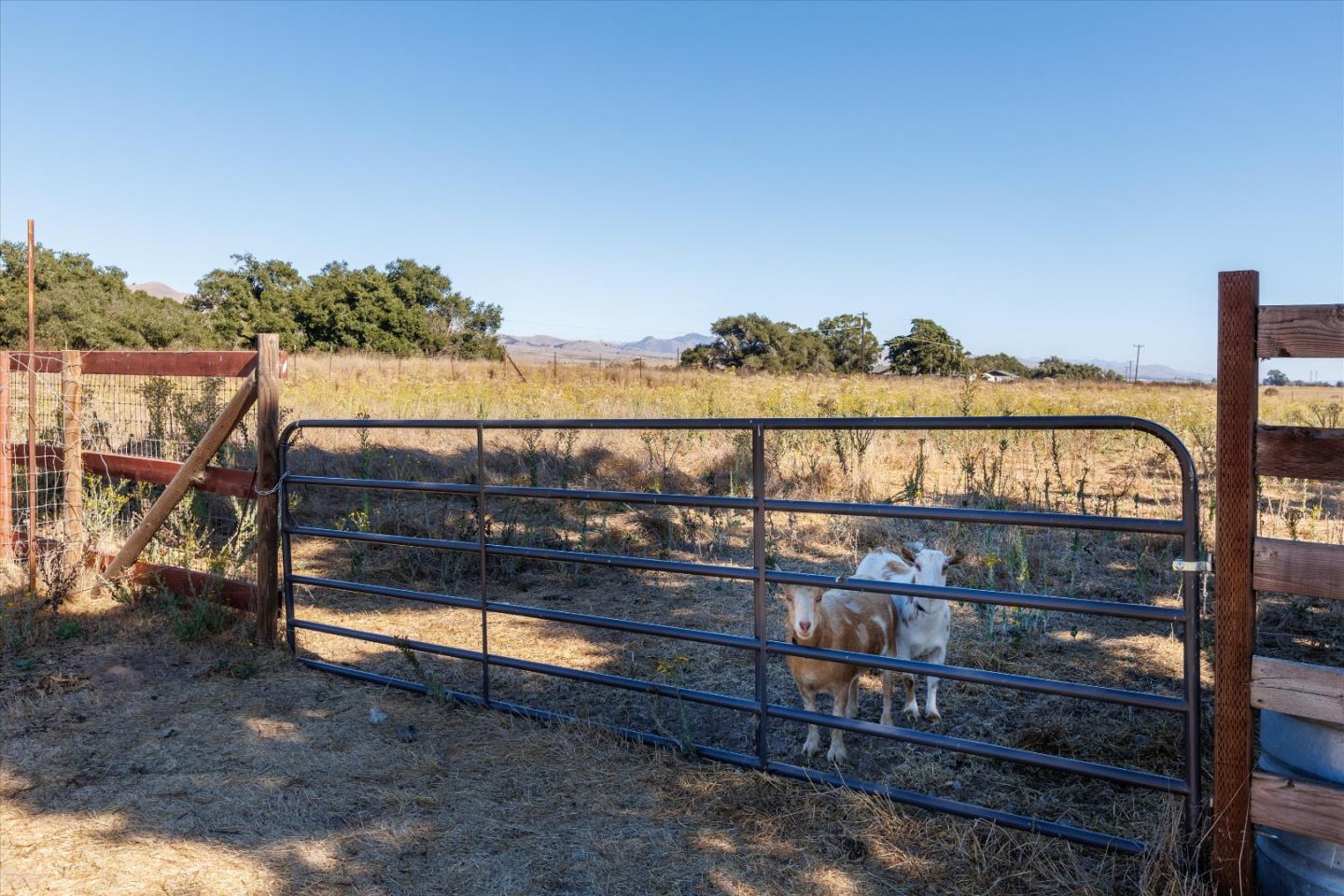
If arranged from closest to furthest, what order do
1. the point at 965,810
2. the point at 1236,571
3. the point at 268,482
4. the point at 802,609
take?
the point at 1236,571 < the point at 965,810 < the point at 802,609 < the point at 268,482

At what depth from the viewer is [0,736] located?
14.7ft

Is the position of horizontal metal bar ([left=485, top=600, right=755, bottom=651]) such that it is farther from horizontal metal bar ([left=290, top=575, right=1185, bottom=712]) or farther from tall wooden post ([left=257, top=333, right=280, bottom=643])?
tall wooden post ([left=257, top=333, right=280, bottom=643])

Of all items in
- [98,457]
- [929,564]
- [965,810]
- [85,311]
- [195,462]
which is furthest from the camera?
[85,311]

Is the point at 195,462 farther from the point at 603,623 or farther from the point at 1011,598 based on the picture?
the point at 1011,598

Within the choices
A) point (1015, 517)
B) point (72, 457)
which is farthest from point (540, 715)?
point (72, 457)

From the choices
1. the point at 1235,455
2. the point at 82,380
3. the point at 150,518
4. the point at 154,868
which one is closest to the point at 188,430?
the point at 82,380

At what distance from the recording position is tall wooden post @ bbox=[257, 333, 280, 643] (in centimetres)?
566

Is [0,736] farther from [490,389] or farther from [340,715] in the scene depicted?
[490,389]

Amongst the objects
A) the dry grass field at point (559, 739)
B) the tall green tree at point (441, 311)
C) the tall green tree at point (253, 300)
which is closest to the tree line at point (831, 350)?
the tall green tree at point (441, 311)

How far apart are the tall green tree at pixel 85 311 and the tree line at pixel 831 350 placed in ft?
84.3

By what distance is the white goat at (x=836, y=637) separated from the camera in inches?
157

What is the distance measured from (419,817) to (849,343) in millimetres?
52159

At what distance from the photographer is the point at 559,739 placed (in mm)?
4398

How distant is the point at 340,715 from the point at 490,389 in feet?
50.4
